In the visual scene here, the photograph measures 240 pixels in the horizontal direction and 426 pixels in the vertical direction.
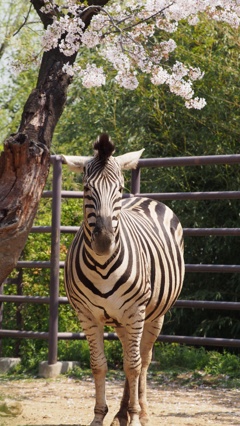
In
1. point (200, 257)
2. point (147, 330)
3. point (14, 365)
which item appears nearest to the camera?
point (147, 330)

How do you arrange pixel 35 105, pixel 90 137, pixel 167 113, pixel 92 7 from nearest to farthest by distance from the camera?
pixel 35 105 < pixel 92 7 < pixel 167 113 < pixel 90 137

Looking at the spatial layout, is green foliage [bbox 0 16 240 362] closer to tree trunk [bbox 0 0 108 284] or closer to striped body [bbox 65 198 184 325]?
striped body [bbox 65 198 184 325]

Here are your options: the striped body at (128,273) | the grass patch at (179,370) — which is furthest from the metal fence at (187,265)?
the striped body at (128,273)

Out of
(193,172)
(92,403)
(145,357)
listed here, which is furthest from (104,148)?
(193,172)

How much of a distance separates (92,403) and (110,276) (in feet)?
5.31

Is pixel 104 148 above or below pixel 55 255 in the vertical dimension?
above

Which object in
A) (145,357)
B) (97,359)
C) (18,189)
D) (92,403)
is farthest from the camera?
(92,403)

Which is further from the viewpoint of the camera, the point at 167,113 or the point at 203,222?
the point at 167,113

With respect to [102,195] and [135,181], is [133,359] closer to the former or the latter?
[102,195]

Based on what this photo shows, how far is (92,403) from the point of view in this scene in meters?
5.87

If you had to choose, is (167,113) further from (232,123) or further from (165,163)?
(165,163)

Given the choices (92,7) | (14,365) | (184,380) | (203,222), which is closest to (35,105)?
(92,7)

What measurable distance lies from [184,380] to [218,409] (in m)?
1.13

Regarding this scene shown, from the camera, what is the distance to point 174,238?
5.52m
